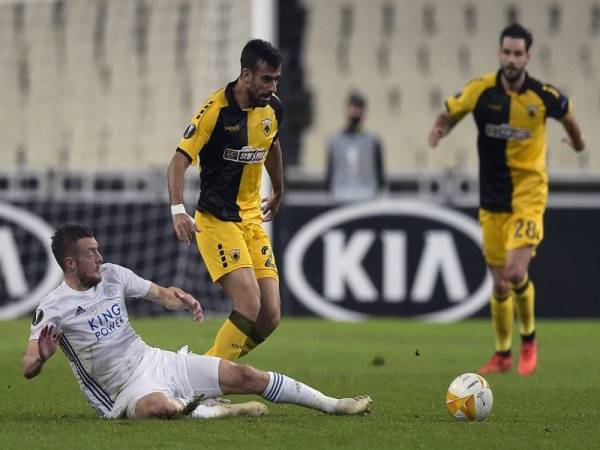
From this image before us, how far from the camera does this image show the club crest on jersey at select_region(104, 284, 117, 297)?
6.32 metres

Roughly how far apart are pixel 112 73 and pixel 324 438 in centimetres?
1348

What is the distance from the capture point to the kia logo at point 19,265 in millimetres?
13930

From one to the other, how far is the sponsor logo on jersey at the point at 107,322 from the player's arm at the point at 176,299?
19 cm

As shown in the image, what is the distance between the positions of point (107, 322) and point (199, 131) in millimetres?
1195

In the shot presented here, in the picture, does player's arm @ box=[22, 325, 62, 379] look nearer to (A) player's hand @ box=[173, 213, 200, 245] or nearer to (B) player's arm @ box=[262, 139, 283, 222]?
(A) player's hand @ box=[173, 213, 200, 245]

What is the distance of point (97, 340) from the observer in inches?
245

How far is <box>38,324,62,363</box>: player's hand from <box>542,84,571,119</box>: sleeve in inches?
174

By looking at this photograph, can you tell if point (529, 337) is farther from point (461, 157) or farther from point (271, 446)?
point (461, 157)

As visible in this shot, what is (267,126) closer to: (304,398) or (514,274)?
(304,398)

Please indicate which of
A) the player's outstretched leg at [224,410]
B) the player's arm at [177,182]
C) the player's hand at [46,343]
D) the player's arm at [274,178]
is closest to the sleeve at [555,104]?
the player's arm at [274,178]

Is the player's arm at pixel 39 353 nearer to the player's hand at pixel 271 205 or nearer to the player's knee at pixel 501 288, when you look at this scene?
the player's hand at pixel 271 205

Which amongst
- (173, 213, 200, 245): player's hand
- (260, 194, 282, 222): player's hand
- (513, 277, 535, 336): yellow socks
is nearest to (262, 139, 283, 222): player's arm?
(260, 194, 282, 222): player's hand

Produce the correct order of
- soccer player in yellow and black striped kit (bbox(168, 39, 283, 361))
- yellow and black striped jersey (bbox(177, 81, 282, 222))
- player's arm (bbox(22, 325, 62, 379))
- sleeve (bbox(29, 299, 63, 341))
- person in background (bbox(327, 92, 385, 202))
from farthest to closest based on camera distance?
person in background (bbox(327, 92, 385, 202))
yellow and black striped jersey (bbox(177, 81, 282, 222))
soccer player in yellow and black striped kit (bbox(168, 39, 283, 361))
sleeve (bbox(29, 299, 63, 341))
player's arm (bbox(22, 325, 62, 379))

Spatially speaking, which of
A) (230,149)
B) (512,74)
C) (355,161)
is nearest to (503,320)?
(512,74)
